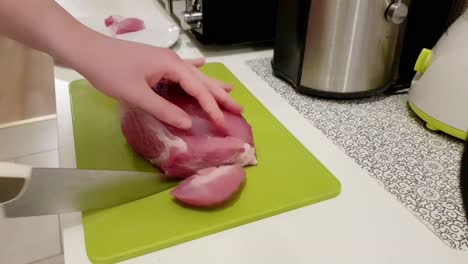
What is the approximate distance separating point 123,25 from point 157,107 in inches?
18.4

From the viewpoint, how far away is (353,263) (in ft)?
1.57

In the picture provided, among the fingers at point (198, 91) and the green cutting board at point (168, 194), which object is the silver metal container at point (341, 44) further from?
the fingers at point (198, 91)

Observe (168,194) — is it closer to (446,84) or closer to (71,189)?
(71,189)

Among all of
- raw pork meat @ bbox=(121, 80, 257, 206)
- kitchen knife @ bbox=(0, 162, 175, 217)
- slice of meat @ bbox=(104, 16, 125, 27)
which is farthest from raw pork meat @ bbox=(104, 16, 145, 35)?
kitchen knife @ bbox=(0, 162, 175, 217)

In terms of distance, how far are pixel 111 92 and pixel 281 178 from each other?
0.25 metres

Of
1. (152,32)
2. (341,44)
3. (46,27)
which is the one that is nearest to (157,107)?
(46,27)

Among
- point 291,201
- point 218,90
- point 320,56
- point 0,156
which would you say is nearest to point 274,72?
point 320,56

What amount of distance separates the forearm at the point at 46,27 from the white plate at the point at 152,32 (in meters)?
0.36

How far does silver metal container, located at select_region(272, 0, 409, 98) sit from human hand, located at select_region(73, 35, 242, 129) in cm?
23

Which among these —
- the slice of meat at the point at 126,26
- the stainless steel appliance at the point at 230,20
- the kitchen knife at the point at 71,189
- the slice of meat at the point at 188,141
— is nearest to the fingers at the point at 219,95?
the slice of meat at the point at 188,141

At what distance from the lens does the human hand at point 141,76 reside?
0.54 meters

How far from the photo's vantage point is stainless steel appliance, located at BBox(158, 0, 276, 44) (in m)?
0.84

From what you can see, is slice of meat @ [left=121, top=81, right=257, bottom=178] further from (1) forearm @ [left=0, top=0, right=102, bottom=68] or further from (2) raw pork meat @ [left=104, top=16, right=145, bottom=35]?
(2) raw pork meat @ [left=104, top=16, right=145, bottom=35]

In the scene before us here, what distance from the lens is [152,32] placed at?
0.95 meters
